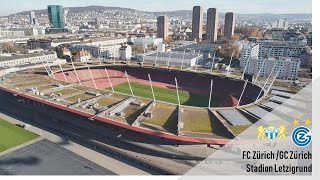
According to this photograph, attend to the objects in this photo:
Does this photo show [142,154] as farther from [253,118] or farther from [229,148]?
[253,118]

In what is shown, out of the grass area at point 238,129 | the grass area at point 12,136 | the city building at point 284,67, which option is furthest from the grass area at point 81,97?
the city building at point 284,67

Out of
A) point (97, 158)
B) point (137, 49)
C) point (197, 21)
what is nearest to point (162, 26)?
point (197, 21)

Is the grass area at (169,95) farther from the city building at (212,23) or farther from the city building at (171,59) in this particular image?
the city building at (212,23)

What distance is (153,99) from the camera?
3759cm

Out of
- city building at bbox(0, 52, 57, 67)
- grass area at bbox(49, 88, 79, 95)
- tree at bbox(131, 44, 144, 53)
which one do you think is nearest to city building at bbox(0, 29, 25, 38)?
city building at bbox(0, 52, 57, 67)

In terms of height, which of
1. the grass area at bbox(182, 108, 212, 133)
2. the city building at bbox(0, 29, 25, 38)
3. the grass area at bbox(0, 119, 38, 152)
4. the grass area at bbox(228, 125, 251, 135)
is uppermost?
the city building at bbox(0, 29, 25, 38)

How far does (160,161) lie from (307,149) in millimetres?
11821

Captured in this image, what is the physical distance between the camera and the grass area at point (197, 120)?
83.0 feet

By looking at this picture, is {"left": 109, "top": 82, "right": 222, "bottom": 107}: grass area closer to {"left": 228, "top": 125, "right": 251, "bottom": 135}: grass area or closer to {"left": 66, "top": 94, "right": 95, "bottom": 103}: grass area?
{"left": 66, "top": 94, "right": 95, "bottom": 103}: grass area

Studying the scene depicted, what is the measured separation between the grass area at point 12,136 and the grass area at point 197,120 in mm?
16063

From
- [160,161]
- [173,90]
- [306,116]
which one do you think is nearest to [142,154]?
[160,161]

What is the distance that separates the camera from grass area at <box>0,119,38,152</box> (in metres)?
27.4

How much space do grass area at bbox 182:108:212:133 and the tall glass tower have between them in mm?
155910

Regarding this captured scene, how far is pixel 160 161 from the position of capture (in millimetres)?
23797
